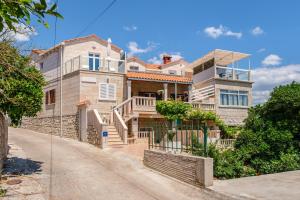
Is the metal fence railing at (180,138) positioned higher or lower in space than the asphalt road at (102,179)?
higher

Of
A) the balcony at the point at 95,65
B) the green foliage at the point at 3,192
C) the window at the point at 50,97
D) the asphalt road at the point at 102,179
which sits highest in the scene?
the balcony at the point at 95,65

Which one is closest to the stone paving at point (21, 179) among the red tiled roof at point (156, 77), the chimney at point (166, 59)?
the red tiled roof at point (156, 77)

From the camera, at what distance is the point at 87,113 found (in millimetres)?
24562

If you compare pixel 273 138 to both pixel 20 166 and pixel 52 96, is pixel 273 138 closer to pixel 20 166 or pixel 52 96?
pixel 20 166

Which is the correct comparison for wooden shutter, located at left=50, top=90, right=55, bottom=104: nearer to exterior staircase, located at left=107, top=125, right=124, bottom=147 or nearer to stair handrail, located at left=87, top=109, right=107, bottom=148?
stair handrail, located at left=87, top=109, right=107, bottom=148

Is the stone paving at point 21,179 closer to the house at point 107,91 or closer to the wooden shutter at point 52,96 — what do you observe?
the house at point 107,91

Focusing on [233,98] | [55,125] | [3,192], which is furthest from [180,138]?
[233,98]

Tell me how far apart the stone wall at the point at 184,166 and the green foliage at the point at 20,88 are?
537 centimetres

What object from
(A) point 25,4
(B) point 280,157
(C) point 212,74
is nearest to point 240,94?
(C) point 212,74

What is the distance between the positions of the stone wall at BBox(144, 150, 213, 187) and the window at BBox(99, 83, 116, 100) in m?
13.3

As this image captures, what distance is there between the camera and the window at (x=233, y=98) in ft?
103

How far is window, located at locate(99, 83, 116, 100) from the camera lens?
27.1 m

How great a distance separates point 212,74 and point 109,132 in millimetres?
13714

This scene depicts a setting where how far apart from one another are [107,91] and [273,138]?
51.2 feet
